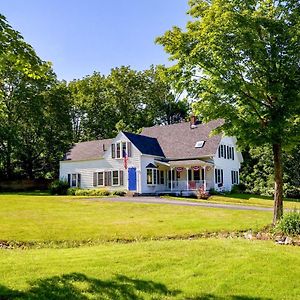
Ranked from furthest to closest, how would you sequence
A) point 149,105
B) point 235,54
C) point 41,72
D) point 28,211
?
point 149,105
point 28,211
point 235,54
point 41,72

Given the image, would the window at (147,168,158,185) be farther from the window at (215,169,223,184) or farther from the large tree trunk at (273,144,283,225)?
the large tree trunk at (273,144,283,225)

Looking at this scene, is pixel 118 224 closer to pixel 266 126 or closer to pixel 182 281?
pixel 266 126

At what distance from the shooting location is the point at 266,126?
15.0 m

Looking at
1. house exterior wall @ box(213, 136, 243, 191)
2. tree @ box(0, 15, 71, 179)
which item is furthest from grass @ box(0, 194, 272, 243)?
tree @ box(0, 15, 71, 179)

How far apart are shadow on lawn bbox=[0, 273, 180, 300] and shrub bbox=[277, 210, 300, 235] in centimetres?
755

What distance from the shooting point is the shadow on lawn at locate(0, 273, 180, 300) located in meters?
7.09

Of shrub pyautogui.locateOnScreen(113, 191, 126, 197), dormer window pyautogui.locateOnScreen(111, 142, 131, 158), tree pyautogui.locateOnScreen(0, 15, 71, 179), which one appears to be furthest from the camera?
tree pyautogui.locateOnScreen(0, 15, 71, 179)

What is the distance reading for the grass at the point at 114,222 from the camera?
14.6 metres

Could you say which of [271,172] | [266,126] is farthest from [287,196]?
[266,126]

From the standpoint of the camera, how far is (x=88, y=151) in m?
43.7

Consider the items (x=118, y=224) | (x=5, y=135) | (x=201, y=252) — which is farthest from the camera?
(x=5, y=135)

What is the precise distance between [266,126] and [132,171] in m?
24.4

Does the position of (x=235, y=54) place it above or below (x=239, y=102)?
above

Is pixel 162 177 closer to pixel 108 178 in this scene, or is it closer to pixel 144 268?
pixel 108 178
